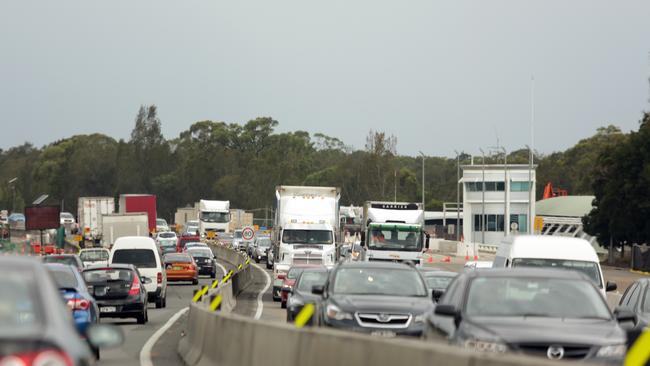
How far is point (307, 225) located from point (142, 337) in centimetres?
2269

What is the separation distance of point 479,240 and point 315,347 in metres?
113

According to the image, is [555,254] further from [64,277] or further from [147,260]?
[147,260]

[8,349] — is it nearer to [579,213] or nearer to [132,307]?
[132,307]

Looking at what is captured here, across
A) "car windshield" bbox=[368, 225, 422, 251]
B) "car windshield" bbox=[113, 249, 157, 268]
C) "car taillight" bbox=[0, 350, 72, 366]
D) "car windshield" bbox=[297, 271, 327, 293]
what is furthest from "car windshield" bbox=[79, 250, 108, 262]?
"car taillight" bbox=[0, 350, 72, 366]

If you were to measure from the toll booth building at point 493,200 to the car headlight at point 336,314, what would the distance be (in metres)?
99.6

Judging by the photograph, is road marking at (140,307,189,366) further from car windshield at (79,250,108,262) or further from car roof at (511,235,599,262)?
car windshield at (79,250,108,262)

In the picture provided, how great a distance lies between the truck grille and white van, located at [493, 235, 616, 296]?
6.57 metres

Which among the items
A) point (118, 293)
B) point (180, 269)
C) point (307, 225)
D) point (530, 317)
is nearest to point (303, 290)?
point (118, 293)

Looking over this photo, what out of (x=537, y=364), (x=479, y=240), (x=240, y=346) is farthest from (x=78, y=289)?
(x=479, y=240)

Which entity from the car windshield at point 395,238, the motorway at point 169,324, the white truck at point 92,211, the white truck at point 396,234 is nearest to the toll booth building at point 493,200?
the white truck at point 92,211

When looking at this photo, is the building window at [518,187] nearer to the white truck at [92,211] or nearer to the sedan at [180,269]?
the white truck at [92,211]

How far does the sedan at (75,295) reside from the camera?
1945 centimetres

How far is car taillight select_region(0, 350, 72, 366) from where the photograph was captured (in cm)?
632

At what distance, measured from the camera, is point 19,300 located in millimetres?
7020
